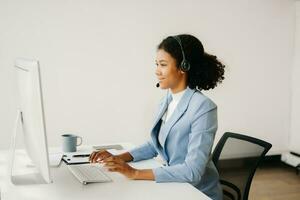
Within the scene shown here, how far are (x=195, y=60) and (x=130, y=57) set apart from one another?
Answer: 5.49 feet

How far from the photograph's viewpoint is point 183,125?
5.55ft

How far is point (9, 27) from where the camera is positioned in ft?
9.64

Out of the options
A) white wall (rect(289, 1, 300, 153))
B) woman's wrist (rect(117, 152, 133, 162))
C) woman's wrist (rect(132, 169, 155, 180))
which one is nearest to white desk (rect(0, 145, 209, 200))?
woman's wrist (rect(132, 169, 155, 180))

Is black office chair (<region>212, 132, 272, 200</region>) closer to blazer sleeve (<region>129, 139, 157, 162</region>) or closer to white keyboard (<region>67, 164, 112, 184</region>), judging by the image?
blazer sleeve (<region>129, 139, 157, 162</region>)

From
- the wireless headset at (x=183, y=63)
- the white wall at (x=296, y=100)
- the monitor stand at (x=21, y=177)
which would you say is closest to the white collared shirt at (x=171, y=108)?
the wireless headset at (x=183, y=63)

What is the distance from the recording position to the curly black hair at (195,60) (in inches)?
69.3

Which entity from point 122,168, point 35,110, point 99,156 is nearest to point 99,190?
point 122,168

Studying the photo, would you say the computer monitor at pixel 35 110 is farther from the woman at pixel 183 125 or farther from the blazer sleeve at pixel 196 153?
the blazer sleeve at pixel 196 153

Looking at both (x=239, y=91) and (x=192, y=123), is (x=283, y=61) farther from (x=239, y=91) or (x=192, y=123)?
(x=192, y=123)

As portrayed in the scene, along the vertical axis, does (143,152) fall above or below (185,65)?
below

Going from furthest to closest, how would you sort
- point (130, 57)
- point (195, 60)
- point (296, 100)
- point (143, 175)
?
point (296, 100), point (130, 57), point (195, 60), point (143, 175)

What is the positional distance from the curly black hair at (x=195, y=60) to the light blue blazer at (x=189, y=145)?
0.08 metres

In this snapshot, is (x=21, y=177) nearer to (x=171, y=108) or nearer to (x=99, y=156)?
(x=99, y=156)

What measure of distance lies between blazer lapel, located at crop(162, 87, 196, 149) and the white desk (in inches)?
13.5
